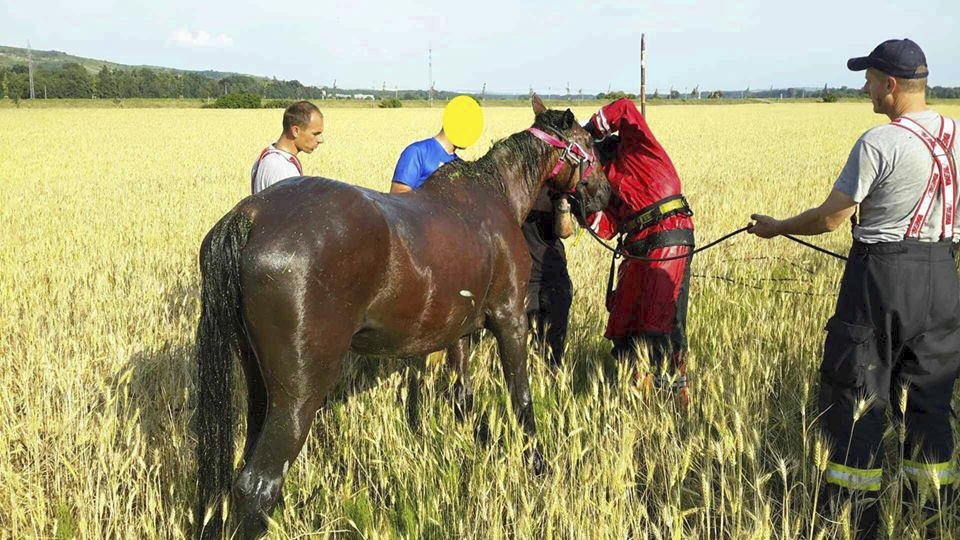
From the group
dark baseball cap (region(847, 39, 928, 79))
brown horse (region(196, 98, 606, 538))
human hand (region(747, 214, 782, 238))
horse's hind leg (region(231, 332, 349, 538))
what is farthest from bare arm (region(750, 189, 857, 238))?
horse's hind leg (region(231, 332, 349, 538))

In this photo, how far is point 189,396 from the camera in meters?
4.18

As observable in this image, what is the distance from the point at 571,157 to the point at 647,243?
773 mm

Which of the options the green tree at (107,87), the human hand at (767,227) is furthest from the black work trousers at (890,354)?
the green tree at (107,87)

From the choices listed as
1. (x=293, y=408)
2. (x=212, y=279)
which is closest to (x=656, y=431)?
(x=293, y=408)

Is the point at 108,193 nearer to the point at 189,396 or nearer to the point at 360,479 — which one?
the point at 189,396

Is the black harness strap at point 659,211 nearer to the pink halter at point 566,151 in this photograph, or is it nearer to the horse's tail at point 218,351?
the pink halter at point 566,151

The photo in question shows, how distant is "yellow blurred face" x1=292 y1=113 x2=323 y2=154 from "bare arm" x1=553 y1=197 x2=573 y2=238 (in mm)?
1928

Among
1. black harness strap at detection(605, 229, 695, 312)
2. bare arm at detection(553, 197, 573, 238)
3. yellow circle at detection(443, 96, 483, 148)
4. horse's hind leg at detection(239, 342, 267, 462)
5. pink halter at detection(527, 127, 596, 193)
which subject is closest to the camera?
horse's hind leg at detection(239, 342, 267, 462)

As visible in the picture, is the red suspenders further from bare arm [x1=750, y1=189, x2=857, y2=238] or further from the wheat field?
the wheat field

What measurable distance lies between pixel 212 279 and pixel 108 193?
42.4 ft

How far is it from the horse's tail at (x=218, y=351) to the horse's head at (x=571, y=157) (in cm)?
220

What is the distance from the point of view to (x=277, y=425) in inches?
104

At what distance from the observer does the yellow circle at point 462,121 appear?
503 centimetres

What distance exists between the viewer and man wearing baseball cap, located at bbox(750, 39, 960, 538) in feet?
9.08
